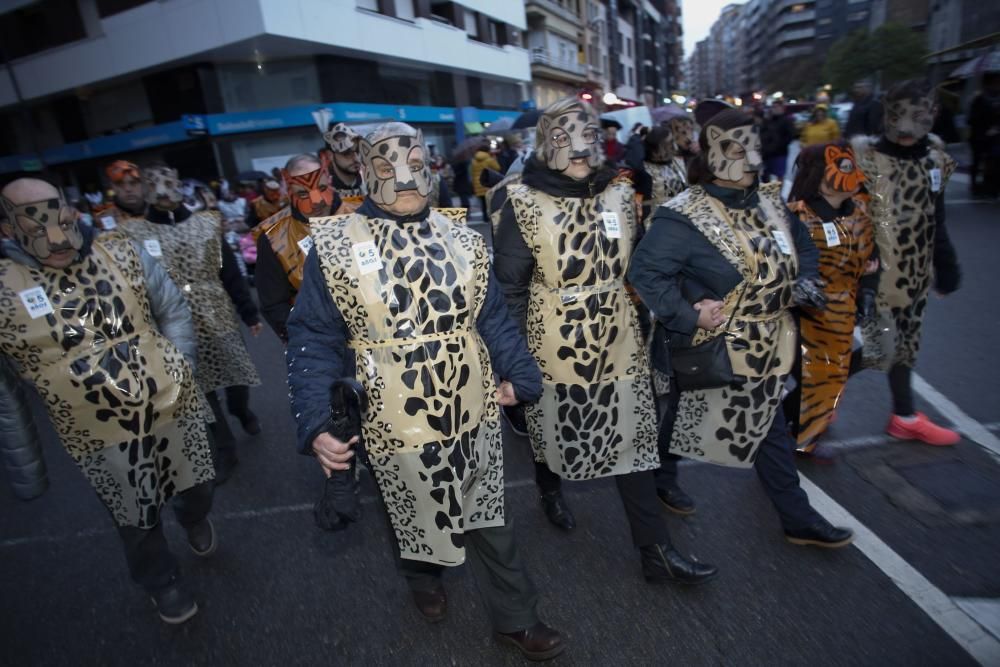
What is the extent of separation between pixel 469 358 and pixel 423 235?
0.50 m

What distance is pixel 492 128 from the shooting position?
18.3 m

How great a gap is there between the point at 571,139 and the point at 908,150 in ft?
7.51

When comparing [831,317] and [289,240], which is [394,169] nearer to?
[289,240]

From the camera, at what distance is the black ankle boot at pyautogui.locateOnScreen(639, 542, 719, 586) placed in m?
2.76

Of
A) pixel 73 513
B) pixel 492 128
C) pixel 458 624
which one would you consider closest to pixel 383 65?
pixel 492 128

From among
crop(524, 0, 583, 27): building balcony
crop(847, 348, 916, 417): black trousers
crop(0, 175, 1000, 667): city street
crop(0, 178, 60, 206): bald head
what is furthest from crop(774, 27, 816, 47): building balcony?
crop(0, 178, 60, 206): bald head

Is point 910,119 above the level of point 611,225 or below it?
above

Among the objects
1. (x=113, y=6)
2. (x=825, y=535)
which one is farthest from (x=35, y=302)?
(x=113, y=6)

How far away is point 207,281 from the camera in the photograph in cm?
461

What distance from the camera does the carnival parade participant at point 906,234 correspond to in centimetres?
352

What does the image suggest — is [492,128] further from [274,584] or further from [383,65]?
[274,584]

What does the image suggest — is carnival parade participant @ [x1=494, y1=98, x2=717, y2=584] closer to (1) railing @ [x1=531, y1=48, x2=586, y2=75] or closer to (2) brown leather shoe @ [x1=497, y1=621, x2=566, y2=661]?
(2) brown leather shoe @ [x1=497, y1=621, x2=566, y2=661]

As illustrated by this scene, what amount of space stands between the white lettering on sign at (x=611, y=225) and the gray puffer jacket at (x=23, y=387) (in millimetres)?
2196

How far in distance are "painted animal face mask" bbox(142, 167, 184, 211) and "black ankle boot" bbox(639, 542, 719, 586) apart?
13.6 feet
